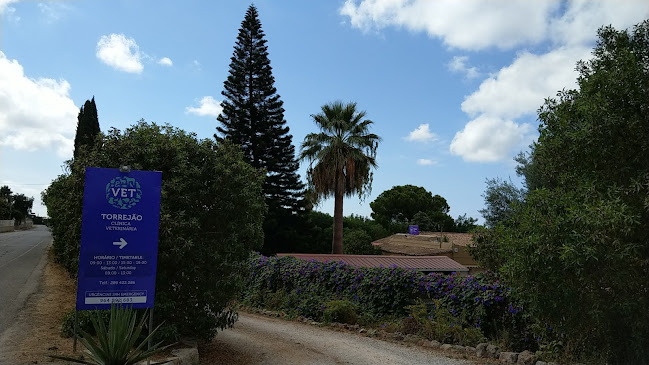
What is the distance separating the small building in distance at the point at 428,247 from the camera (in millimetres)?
37406

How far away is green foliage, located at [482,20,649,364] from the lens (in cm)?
502

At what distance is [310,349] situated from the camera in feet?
27.8

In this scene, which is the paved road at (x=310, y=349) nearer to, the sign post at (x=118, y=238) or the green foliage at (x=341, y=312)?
the green foliage at (x=341, y=312)

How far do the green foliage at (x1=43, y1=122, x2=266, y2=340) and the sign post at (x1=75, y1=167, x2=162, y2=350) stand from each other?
1.72 ft

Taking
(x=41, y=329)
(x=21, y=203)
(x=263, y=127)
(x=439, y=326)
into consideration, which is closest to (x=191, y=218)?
(x=41, y=329)

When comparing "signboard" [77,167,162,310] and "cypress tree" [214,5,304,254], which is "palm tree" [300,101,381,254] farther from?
"signboard" [77,167,162,310]

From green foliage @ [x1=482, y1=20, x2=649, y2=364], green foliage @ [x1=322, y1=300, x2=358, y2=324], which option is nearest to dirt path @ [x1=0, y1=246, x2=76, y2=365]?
green foliage @ [x1=322, y1=300, x2=358, y2=324]

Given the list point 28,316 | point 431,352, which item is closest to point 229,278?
point 431,352

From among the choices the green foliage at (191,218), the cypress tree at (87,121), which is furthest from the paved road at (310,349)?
the cypress tree at (87,121)

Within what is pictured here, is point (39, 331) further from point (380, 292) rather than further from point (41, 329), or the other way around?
point (380, 292)

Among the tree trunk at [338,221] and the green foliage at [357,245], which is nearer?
the tree trunk at [338,221]

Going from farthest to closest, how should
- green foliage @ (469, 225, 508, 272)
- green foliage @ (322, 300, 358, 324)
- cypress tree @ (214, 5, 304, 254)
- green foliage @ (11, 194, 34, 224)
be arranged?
green foliage @ (11, 194, 34, 224) < cypress tree @ (214, 5, 304, 254) < green foliage @ (322, 300, 358, 324) < green foliage @ (469, 225, 508, 272)

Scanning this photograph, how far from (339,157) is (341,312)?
15913 millimetres

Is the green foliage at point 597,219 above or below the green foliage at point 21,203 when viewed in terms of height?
below
